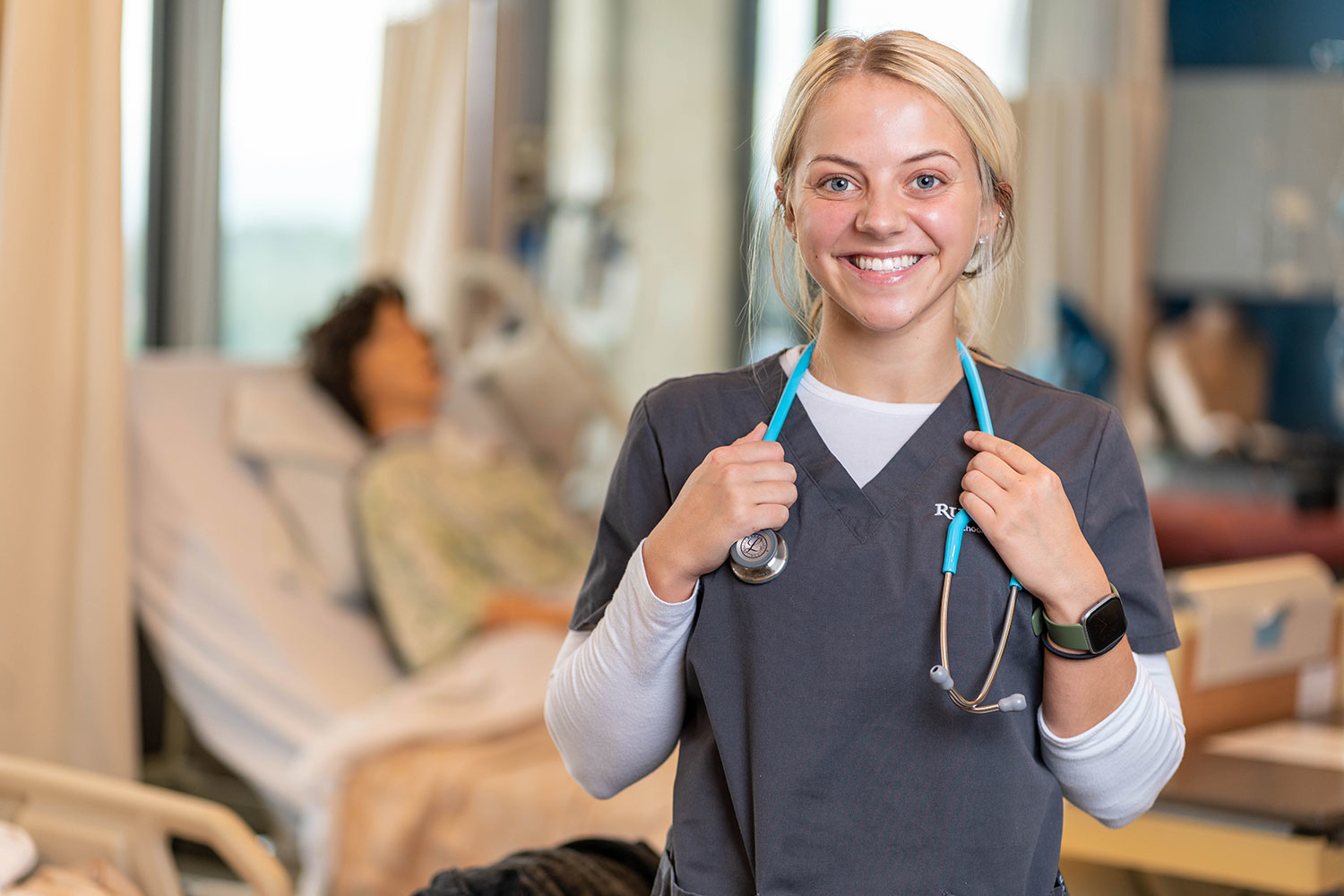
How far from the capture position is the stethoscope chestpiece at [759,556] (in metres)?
0.80

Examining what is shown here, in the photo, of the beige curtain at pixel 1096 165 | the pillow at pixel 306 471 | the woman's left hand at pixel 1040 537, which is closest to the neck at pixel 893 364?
the woman's left hand at pixel 1040 537

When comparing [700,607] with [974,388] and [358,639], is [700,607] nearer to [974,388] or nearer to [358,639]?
[974,388]

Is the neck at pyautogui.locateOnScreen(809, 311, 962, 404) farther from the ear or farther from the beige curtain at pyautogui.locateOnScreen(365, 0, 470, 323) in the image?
the beige curtain at pyautogui.locateOnScreen(365, 0, 470, 323)

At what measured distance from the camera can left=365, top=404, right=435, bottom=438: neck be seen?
2660 millimetres

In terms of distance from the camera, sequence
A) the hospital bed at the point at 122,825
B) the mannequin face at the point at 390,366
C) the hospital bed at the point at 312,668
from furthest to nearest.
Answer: the mannequin face at the point at 390,366
the hospital bed at the point at 312,668
the hospital bed at the point at 122,825

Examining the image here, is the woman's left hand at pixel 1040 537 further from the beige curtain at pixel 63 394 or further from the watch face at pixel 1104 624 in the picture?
the beige curtain at pixel 63 394

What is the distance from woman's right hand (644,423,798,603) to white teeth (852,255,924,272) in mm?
119

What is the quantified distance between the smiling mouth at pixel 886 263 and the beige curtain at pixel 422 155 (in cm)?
254

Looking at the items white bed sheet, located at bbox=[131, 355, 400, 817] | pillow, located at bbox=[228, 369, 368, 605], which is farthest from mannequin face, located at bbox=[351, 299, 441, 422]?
white bed sheet, located at bbox=[131, 355, 400, 817]

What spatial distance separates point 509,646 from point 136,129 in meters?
1.88

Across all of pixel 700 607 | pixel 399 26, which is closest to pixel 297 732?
pixel 700 607

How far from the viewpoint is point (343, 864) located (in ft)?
6.32

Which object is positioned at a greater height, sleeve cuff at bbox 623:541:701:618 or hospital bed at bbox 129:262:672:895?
sleeve cuff at bbox 623:541:701:618

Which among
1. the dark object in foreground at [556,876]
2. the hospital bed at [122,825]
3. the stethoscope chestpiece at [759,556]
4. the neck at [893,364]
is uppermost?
the neck at [893,364]
